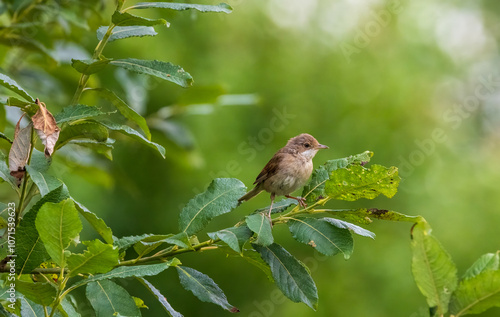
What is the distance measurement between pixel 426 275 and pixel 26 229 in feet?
3.35

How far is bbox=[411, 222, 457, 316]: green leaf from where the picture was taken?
3.87 feet

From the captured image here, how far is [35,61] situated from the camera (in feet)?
12.3

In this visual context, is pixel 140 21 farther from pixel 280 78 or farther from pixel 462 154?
pixel 462 154

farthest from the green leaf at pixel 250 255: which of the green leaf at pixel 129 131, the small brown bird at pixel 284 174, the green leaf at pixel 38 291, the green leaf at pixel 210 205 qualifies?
the small brown bird at pixel 284 174

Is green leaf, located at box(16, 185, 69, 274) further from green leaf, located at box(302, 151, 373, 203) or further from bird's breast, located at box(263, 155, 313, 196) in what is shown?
bird's breast, located at box(263, 155, 313, 196)

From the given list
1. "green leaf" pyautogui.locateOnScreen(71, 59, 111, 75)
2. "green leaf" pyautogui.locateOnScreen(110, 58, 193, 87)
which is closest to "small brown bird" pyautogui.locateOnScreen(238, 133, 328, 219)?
"green leaf" pyautogui.locateOnScreen(110, 58, 193, 87)

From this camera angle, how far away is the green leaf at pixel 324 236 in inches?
67.6

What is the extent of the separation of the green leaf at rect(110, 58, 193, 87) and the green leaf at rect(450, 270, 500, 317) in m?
1.08

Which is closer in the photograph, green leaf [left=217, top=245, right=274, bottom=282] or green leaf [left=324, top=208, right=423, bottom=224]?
green leaf [left=324, top=208, right=423, bottom=224]

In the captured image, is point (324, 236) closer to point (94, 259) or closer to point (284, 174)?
point (94, 259)

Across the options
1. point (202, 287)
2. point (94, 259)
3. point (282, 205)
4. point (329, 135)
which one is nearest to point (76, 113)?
point (94, 259)

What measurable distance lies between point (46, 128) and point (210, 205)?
56cm

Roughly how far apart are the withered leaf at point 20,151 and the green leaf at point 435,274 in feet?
3.67

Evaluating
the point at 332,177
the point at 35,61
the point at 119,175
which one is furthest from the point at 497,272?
the point at 35,61
